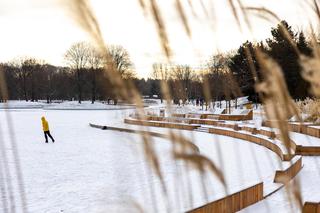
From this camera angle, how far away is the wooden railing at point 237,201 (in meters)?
4.89

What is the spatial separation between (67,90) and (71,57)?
8.51m

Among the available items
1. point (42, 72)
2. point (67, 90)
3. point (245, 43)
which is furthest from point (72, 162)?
point (67, 90)

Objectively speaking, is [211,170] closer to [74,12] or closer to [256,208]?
[74,12]

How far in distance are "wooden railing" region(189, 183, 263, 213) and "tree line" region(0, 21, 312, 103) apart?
1.26m

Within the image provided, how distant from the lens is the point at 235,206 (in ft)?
18.6

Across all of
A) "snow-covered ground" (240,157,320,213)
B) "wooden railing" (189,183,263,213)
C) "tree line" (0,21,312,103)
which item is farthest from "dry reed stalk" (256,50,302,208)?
"wooden railing" (189,183,263,213)

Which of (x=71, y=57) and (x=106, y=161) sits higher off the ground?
(x=71, y=57)

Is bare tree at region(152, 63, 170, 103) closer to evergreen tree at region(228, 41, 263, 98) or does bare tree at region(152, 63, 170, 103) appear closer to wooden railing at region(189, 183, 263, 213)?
evergreen tree at region(228, 41, 263, 98)

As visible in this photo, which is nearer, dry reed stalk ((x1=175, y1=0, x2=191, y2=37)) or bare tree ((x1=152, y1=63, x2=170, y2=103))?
dry reed stalk ((x1=175, y1=0, x2=191, y2=37))

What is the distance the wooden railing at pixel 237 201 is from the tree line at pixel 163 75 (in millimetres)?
1263

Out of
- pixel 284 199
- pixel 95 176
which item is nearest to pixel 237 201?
pixel 284 199

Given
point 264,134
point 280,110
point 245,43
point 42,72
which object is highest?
point 42,72

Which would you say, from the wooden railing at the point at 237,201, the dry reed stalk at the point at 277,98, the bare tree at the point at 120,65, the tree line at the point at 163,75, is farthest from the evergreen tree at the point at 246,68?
the wooden railing at the point at 237,201

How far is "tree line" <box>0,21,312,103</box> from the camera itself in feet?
4.21
